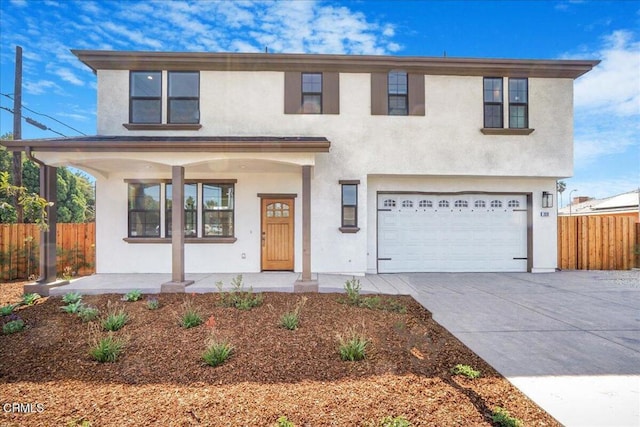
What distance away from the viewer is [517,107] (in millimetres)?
9016

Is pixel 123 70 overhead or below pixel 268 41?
below

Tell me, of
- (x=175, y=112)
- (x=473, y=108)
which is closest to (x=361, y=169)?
(x=473, y=108)

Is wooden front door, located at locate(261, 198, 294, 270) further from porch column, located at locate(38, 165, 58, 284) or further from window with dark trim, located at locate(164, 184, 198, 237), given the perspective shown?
porch column, located at locate(38, 165, 58, 284)

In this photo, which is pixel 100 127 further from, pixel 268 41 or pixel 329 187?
pixel 329 187

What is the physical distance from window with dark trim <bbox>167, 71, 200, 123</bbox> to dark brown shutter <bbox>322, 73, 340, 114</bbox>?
3.60 m

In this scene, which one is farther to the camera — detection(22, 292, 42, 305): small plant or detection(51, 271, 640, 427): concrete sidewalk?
detection(22, 292, 42, 305): small plant

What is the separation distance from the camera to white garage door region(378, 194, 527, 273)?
30.6 feet

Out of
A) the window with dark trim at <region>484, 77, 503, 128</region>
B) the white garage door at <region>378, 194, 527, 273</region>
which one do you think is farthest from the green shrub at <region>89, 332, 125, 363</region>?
the window with dark trim at <region>484, 77, 503, 128</region>

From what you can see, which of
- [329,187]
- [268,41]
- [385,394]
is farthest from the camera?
[268,41]

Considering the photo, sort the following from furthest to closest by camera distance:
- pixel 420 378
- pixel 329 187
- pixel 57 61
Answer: pixel 57 61 → pixel 329 187 → pixel 420 378

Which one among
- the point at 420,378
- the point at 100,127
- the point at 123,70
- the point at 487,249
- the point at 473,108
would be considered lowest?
the point at 420,378

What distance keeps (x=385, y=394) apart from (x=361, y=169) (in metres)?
6.42

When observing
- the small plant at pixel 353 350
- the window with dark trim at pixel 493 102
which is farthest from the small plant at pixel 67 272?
the window with dark trim at pixel 493 102

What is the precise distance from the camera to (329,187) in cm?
855
